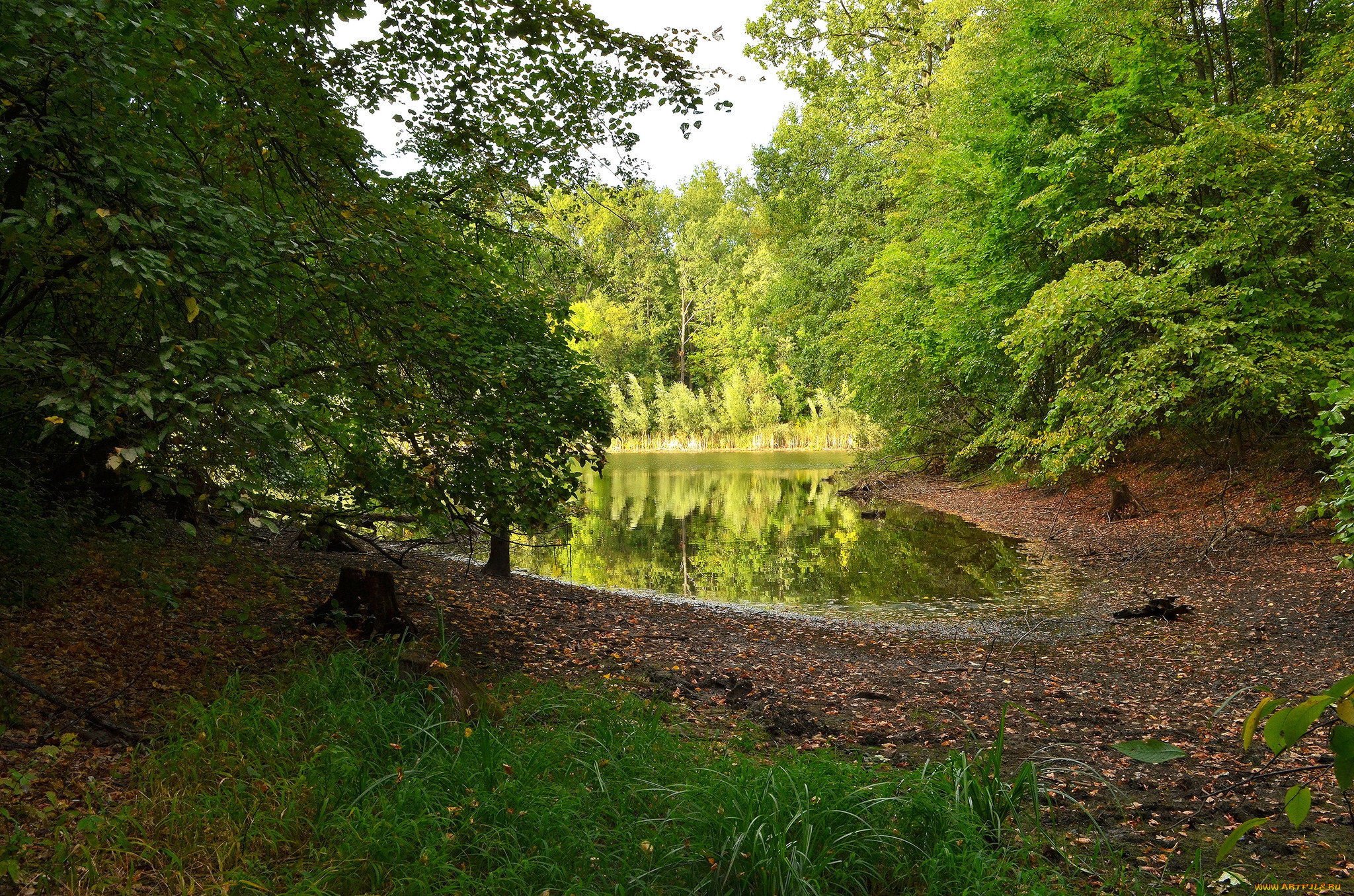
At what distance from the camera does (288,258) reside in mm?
4273

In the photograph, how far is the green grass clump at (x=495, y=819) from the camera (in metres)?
3.08

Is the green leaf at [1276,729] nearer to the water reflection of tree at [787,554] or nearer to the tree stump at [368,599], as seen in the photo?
the tree stump at [368,599]

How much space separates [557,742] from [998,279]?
14.6 metres

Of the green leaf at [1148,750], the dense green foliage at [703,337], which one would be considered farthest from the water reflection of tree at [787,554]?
the dense green foliage at [703,337]

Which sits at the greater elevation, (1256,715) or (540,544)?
(1256,715)

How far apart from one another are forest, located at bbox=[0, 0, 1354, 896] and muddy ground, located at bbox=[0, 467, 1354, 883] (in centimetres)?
5

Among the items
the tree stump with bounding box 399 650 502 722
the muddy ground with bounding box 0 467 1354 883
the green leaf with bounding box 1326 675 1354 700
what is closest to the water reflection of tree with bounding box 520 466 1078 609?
the muddy ground with bounding box 0 467 1354 883

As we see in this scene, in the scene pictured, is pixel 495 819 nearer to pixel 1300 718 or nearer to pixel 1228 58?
pixel 1300 718

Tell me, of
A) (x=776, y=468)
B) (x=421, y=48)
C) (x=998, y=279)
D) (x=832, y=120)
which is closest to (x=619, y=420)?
(x=776, y=468)

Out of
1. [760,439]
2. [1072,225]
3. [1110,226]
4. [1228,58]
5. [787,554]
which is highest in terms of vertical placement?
[1228,58]

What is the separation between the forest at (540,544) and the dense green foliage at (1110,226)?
0.12 metres

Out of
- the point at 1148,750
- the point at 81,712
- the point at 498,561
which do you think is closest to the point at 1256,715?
the point at 1148,750

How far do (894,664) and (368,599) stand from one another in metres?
4.69

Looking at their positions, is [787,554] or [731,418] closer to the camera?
[787,554]
